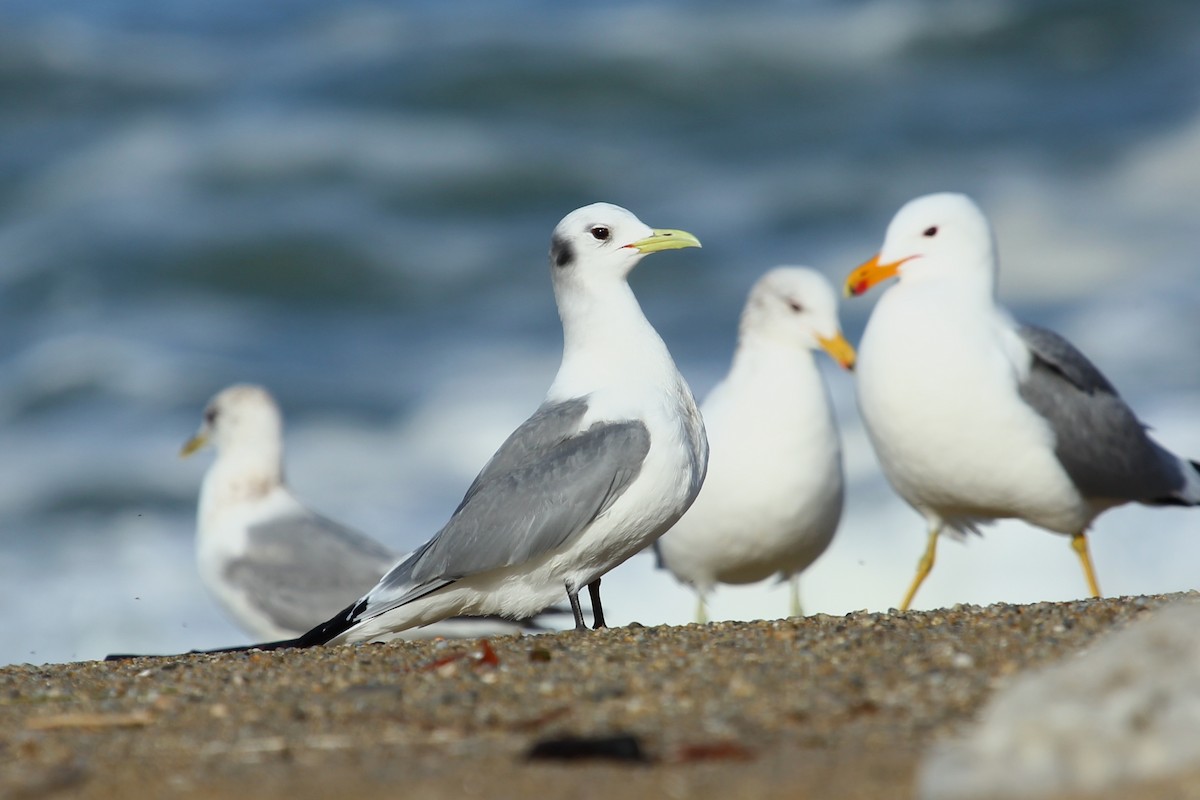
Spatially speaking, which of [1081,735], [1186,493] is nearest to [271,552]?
[1186,493]

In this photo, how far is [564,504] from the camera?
488 cm

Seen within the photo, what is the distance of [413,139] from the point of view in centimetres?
1716

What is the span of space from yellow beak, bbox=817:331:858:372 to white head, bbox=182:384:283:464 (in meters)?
3.44

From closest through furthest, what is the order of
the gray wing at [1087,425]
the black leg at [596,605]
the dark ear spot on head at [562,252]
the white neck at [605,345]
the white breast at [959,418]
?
1. the black leg at [596,605]
2. the white neck at [605,345]
3. the dark ear spot on head at [562,252]
4. the white breast at [959,418]
5. the gray wing at [1087,425]

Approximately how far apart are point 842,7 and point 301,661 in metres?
15.6

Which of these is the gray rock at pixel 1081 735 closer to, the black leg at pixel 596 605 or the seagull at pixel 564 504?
the seagull at pixel 564 504

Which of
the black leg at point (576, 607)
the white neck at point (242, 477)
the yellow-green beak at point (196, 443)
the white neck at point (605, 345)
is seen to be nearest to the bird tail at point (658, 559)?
the white neck at point (605, 345)

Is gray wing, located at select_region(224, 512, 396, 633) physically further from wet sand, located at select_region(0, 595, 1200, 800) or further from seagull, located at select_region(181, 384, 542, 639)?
wet sand, located at select_region(0, 595, 1200, 800)

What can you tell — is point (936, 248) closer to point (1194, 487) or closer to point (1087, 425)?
point (1087, 425)

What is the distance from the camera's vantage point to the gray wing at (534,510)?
4855 millimetres

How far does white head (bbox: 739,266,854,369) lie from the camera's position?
7.68 m

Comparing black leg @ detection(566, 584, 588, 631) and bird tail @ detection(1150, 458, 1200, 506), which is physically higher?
bird tail @ detection(1150, 458, 1200, 506)

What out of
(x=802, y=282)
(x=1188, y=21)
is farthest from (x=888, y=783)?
(x=1188, y=21)

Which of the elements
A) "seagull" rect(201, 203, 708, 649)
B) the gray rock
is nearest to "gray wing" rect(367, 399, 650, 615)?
"seagull" rect(201, 203, 708, 649)
